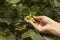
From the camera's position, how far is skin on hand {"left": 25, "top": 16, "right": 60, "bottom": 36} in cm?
132

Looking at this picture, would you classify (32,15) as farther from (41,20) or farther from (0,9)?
(0,9)

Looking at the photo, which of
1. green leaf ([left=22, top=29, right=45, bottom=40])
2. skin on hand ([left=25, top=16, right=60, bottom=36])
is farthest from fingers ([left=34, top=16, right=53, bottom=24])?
green leaf ([left=22, top=29, right=45, bottom=40])

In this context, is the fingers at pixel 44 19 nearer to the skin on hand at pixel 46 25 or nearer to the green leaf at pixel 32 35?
the skin on hand at pixel 46 25

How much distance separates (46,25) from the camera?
134 centimetres

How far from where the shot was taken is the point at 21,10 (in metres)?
1.30

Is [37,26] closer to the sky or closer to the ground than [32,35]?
closer to the sky

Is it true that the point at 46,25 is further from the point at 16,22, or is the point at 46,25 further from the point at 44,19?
the point at 16,22

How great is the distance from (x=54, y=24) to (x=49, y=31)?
2.7 inches

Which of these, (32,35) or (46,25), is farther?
(46,25)

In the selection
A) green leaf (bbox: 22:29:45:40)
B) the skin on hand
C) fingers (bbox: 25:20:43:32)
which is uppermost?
the skin on hand

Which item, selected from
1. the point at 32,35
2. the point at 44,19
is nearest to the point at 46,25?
the point at 44,19

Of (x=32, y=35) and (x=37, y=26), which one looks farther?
(x=37, y=26)

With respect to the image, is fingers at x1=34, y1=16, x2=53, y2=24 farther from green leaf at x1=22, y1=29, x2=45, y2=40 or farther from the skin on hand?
green leaf at x1=22, y1=29, x2=45, y2=40

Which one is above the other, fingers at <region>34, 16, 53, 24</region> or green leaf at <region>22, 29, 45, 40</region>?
fingers at <region>34, 16, 53, 24</region>
